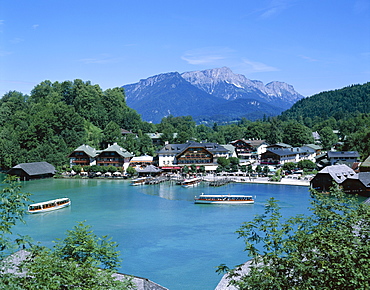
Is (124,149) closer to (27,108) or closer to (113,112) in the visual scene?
(113,112)

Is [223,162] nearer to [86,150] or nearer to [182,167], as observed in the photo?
[182,167]

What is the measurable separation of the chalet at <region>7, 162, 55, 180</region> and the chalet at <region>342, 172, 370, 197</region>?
25347 mm

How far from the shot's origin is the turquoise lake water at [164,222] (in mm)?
13122

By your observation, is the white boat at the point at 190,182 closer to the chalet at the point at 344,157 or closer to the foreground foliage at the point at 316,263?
the chalet at the point at 344,157

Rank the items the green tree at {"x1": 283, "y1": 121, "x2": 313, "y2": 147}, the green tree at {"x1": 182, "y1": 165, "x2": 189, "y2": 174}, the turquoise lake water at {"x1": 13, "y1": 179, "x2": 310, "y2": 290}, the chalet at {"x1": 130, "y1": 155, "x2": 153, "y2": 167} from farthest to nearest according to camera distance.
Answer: the green tree at {"x1": 283, "y1": 121, "x2": 313, "y2": 147} < the chalet at {"x1": 130, "y1": 155, "x2": 153, "y2": 167} < the green tree at {"x1": 182, "y1": 165, "x2": 189, "y2": 174} < the turquoise lake water at {"x1": 13, "y1": 179, "x2": 310, "y2": 290}

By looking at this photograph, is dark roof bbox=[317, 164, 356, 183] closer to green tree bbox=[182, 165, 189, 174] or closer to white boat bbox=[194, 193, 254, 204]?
white boat bbox=[194, 193, 254, 204]

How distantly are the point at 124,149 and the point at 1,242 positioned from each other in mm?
34827

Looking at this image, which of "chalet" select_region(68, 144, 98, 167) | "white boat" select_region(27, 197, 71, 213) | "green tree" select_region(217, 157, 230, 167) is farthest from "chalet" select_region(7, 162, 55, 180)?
"green tree" select_region(217, 157, 230, 167)

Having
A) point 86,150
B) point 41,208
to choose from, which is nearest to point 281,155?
point 86,150

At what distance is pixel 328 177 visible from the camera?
26516 mm

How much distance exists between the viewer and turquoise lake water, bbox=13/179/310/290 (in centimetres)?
1312

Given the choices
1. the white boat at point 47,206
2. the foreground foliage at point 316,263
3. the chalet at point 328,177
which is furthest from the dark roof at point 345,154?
the foreground foliage at point 316,263

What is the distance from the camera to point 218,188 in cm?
2941

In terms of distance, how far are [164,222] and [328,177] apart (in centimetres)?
1336
